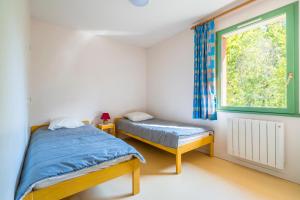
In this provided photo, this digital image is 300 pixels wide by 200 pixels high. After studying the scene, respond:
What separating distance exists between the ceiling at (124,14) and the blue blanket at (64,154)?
1.98 m

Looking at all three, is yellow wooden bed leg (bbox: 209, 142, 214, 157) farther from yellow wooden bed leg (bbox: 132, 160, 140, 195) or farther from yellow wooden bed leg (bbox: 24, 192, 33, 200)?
yellow wooden bed leg (bbox: 24, 192, 33, 200)

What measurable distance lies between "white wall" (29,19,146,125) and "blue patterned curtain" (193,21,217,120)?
180 centimetres

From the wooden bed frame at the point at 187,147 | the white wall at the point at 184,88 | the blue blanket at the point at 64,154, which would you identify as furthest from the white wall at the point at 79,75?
the wooden bed frame at the point at 187,147

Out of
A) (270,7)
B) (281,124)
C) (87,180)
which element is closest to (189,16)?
(270,7)

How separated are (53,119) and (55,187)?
198cm

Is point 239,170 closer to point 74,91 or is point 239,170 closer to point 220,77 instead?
point 220,77

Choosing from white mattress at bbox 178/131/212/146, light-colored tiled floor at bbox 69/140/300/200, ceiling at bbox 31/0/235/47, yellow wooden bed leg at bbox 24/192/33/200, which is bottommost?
light-colored tiled floor at bbox 69/140/300/200

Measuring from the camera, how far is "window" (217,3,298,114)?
71.4 inches

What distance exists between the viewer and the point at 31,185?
41.9 inches

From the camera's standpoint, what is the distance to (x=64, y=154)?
149cm

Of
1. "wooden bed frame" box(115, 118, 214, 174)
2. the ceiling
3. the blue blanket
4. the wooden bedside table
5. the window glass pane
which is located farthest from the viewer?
the wooden bedside table

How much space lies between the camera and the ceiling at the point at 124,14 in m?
2.21

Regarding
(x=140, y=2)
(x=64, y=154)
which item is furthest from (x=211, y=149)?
(x=140, y=2)

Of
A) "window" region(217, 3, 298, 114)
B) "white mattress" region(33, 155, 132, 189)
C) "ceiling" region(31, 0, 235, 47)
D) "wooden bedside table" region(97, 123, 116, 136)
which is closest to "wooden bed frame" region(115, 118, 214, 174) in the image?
"window" region(217, 3, 298, 114)
